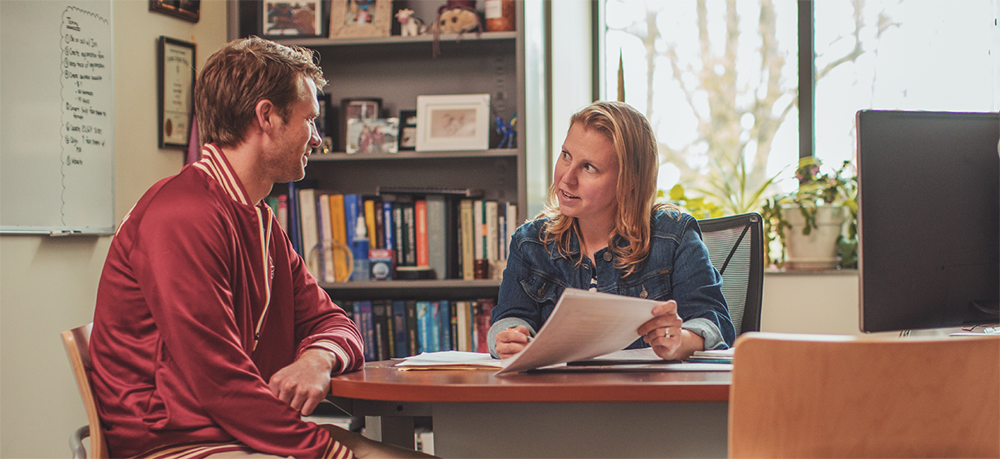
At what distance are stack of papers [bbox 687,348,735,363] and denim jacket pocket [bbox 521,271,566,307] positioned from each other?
346mm

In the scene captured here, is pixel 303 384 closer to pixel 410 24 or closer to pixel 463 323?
pixel 463 323

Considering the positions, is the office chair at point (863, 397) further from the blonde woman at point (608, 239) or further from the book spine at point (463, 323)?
the book spine at point (463, 323)

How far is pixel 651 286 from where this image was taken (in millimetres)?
1486

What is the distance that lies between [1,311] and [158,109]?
0.85m

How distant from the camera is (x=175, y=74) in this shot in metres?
2.55

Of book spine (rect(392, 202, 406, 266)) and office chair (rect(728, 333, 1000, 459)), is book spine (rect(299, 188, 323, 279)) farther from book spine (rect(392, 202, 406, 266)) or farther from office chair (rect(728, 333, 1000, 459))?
office chair (rect(728, 333, 1000, 459))

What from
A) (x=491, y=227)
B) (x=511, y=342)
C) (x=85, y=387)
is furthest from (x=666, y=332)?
(x=491, y=227)

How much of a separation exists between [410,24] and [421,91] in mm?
287

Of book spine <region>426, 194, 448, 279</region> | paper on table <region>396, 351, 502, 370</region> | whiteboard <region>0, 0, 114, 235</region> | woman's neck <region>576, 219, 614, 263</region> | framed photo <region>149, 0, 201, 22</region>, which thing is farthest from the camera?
book spine <region>426, 194, 448, 279</region>

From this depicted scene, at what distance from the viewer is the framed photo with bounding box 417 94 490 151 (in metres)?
2.61

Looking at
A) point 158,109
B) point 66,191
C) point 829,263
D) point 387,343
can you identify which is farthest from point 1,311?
point 829,263

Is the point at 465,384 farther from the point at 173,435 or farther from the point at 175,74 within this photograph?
the point at 175,74

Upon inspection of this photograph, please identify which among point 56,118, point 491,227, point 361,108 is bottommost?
point 491,227

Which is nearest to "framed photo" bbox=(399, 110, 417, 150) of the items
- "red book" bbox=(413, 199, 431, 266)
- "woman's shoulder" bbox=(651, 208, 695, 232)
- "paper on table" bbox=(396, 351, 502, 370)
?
"red book" bbox=(413, 199, 431, 266)
